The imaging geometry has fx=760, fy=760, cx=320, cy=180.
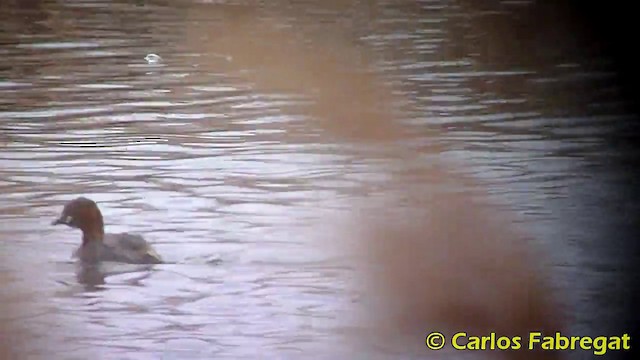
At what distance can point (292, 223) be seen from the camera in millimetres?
754

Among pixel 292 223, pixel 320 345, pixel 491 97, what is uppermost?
pixel 491 97

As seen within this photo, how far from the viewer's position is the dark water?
74 cm

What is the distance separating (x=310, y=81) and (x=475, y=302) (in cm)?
28

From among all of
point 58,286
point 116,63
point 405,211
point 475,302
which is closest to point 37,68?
point 116,63

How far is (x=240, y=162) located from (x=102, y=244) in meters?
0.16

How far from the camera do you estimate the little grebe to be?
735mm

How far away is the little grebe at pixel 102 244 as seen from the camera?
735 mm

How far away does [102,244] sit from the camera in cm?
74

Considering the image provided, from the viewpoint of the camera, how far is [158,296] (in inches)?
29.4

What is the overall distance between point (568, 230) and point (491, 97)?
16 centimetres

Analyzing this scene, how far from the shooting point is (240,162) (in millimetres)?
752

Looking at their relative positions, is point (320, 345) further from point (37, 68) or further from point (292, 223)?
point (37, 68)

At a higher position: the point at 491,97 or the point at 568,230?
the point at 491,97

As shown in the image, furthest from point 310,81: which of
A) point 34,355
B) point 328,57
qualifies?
point 34,355
